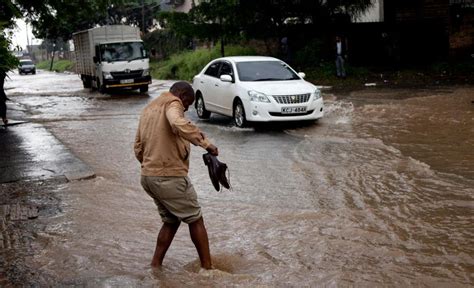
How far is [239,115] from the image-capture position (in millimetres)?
13547

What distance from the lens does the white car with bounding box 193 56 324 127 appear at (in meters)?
12.9

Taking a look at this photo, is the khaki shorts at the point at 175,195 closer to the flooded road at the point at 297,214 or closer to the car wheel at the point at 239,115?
the flooded road at the point at 297,214

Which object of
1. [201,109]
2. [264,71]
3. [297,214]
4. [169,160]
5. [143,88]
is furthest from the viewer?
[143,88]

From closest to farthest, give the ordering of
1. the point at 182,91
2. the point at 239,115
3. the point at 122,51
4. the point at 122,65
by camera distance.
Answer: the point at 182,91 < the point at 239,115 < the point at 122,65 < the point at 122,51

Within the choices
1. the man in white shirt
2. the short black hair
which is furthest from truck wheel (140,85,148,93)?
the short black hair

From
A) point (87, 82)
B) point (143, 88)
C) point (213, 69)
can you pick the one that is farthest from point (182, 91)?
point (87, 82)

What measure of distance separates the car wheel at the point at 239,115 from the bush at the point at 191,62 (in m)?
16.7

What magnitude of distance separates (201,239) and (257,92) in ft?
26.8

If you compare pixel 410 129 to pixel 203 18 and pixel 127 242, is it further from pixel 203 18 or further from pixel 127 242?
pixel 203 18

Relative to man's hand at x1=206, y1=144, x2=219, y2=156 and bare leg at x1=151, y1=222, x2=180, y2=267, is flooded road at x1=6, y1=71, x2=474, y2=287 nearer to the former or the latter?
bare leg at x1=151, y1=222, x2=180, y2=267

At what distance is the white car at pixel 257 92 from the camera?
12859 millimetres

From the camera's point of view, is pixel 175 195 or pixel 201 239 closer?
pixel 175 195

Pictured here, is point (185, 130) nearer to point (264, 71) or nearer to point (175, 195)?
point (175, 195)

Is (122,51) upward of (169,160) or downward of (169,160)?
upward
